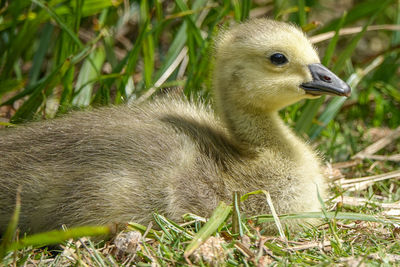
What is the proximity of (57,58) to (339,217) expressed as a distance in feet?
5.61

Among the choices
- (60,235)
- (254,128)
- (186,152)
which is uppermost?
(254,128)

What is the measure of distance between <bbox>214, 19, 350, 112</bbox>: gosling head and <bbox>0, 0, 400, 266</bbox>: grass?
0.45m

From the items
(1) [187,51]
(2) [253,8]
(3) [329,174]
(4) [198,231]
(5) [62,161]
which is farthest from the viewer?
(2) [253,8]

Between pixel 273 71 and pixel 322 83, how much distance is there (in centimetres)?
19

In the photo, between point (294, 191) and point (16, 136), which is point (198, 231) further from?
point (16, 136)

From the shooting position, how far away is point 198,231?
226cm

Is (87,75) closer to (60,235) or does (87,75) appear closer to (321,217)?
(321,217)

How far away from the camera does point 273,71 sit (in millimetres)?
2715

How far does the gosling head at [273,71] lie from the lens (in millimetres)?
2697

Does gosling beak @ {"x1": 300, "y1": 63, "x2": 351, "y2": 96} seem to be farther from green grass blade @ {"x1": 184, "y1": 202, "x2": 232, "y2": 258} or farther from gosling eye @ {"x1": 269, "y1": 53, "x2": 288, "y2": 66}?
green grass blade @ {"x1": 184, "y1": 202, "x2": 232, "y2": 258}

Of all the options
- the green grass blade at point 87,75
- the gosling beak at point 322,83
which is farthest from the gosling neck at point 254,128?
the green grass blade at point 87,75

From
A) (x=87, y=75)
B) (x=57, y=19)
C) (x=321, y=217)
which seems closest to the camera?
(x=321, y=217)

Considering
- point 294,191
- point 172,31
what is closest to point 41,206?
point 294,191

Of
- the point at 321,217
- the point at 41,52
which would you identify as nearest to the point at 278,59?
the point at 321,217
